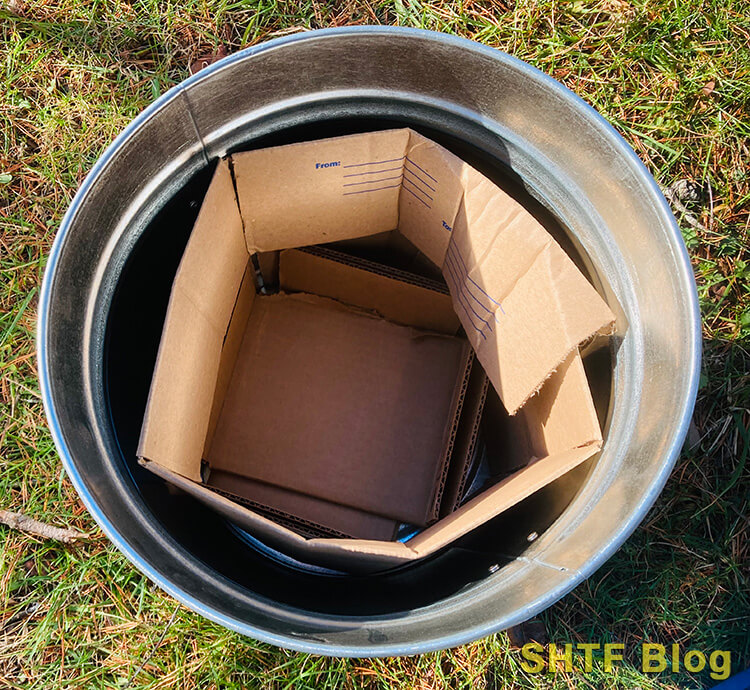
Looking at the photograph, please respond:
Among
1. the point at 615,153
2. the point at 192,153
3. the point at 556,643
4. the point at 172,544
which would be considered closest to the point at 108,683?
the point at 172,544

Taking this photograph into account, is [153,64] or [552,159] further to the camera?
[153,64]

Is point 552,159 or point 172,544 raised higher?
point 552,159

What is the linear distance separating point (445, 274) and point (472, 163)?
183mm

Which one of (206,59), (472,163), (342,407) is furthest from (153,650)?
(206,59)

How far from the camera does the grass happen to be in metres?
1.24

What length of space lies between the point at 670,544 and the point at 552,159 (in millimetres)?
866

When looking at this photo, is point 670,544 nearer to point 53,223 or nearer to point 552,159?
point 552,159

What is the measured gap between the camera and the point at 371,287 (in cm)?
116

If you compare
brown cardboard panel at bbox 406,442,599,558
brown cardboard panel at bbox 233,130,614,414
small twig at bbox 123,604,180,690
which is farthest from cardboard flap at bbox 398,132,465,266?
small twig at bbox 123,604,180,690

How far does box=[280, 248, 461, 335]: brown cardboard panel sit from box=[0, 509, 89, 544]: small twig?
2.08ft

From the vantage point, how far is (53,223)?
1326mm

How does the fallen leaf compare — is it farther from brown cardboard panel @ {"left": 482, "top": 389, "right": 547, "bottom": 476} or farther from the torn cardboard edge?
brown cardboard panel @ {"left": 482, "top": 389, "right": 547, "bottom": 476}

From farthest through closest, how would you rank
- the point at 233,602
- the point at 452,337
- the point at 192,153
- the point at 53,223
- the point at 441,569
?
1. the point at 53,223
2. the point at 452,337
3. the point at 441,569
4. the point at 192,153
5. the point at 233,602

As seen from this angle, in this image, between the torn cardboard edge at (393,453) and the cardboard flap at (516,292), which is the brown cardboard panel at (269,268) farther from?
the cardboard flap at (516,292)
